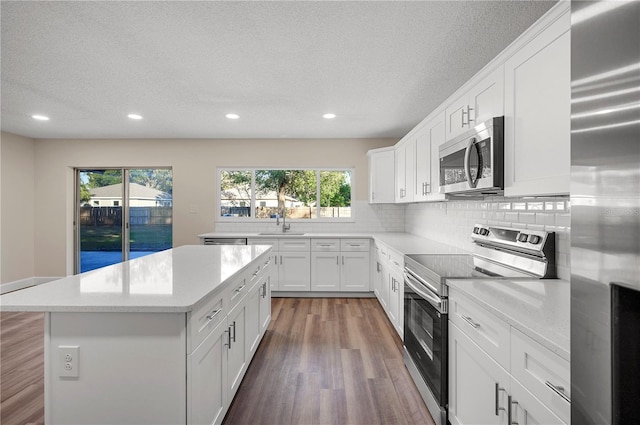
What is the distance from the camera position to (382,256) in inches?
153

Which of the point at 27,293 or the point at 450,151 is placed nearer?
the point at 27,293

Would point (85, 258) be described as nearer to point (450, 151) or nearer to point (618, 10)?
point (450, 151)

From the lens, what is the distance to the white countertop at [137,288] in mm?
1319

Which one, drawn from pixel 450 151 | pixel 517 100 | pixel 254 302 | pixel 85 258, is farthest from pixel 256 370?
pixel 85 258

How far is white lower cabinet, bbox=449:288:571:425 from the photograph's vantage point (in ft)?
3.31

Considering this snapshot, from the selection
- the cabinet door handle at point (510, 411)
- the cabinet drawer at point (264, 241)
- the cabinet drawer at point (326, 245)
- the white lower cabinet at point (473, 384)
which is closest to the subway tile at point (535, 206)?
the white lower cabinet at point (473, 384)

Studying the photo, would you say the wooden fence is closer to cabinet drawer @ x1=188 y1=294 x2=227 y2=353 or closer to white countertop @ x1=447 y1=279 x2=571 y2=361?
cabinet drawer @ x1=188 y1=294 x2=227 y2=353

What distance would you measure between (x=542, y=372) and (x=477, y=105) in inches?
62.8

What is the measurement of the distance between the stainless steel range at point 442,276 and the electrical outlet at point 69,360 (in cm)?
177

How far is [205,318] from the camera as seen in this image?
5.08 ft

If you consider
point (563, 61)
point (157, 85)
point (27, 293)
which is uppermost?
point (157, 85)

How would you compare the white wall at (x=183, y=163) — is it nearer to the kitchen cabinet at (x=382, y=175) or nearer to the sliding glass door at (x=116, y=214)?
the sliding glass door at (x=116, y=214)

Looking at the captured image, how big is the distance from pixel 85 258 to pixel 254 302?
14.8 feet

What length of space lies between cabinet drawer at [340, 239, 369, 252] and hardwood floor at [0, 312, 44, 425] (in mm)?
3304
